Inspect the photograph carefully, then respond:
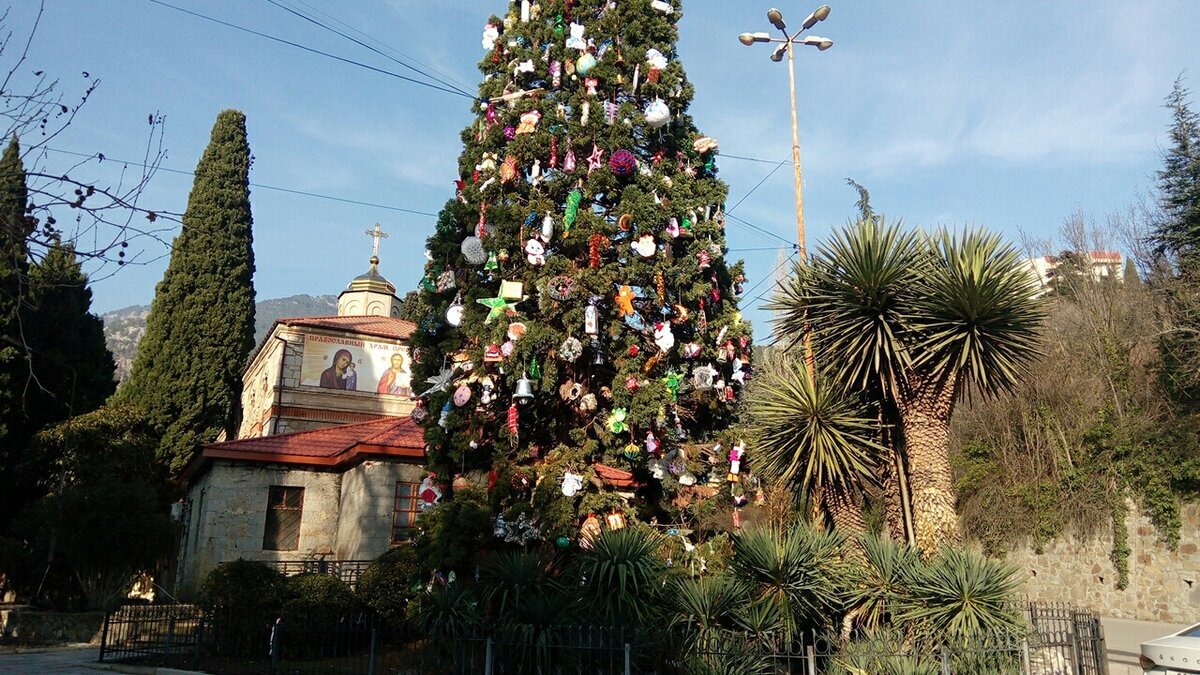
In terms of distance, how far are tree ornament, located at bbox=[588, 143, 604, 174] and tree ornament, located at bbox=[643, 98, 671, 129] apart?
1053 millimetres

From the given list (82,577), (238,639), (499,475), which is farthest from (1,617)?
(499,475)

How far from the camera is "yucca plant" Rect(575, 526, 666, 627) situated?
10.3 m

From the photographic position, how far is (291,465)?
2014cm

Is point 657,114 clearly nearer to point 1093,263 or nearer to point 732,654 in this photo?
point 732,654

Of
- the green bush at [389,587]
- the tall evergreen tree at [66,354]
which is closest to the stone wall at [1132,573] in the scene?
the green bush at [389,587]

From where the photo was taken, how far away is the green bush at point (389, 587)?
1405 centimetres

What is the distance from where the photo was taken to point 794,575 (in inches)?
409

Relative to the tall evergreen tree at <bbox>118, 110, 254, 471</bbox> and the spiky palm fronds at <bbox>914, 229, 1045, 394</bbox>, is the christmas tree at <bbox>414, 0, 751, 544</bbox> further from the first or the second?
the tall evergreen tree at <bbox>118, 110, 254, 471</bbox>

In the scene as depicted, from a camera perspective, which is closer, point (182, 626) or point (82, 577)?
point (182, 626)

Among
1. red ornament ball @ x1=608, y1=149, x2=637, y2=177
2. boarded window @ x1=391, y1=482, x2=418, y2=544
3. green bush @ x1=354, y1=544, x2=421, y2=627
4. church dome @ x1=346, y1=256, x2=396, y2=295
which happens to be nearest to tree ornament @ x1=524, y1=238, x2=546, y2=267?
red ornament ball @ x1=608, y1=149, x2=637, y2=177

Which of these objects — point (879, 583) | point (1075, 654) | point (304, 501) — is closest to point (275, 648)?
point (879, 583)

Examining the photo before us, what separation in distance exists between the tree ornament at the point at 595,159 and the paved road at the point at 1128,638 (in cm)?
1096

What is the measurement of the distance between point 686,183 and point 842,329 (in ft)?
14.7

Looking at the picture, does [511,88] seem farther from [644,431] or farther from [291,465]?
[291,465]
